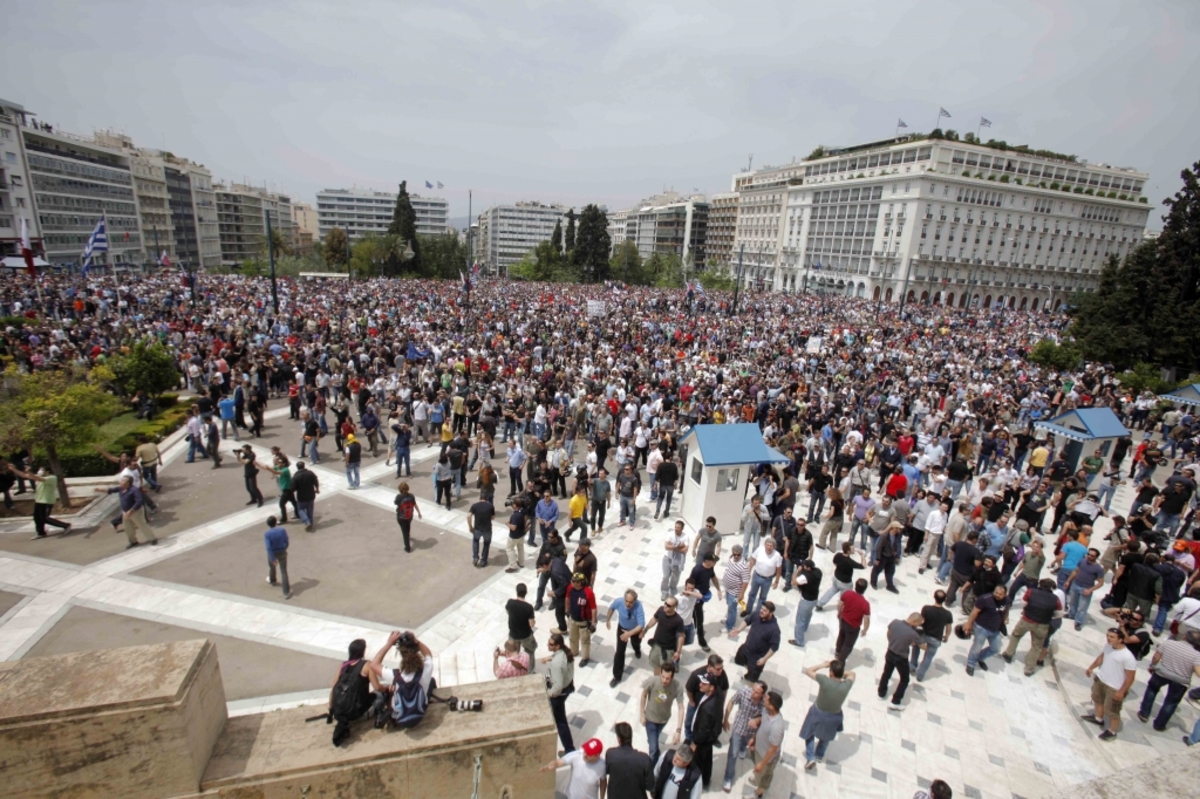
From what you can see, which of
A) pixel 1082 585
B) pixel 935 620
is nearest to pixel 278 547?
pixel 935 620

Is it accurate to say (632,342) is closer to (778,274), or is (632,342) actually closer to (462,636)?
(462,636)

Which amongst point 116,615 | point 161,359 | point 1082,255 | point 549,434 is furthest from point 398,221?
point 1082,255

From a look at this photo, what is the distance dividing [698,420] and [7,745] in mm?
12707

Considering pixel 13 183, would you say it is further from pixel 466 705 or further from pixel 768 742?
pixel 768 742

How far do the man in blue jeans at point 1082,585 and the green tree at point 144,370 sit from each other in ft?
66.9

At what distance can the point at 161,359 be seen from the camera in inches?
608

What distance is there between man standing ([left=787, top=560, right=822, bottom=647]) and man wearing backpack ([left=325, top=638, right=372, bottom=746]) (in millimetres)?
5029

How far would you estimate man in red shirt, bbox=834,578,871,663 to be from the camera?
6633mm

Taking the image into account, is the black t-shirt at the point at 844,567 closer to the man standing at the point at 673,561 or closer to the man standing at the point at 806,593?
the man standing at the point at 806,593

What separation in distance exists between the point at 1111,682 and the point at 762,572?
373cm

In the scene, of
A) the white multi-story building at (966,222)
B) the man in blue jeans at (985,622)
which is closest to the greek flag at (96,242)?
the man in blue jeans at (985,622)

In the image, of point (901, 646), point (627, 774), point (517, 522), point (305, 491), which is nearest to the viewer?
point (627, 774)

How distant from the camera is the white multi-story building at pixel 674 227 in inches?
4569

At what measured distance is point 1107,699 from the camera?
6.30m
